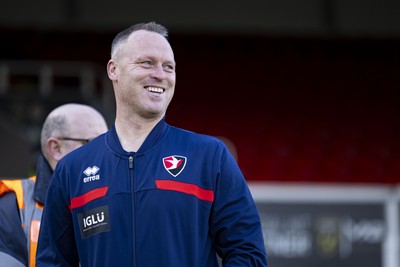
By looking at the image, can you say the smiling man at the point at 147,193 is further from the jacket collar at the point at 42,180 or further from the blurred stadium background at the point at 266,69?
the blurred stadium background at the point at 266,69

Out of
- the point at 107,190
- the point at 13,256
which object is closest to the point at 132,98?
the point at 107,190

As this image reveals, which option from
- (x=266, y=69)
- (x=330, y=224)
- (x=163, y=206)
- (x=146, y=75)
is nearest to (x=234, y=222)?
(x=163, y=206)

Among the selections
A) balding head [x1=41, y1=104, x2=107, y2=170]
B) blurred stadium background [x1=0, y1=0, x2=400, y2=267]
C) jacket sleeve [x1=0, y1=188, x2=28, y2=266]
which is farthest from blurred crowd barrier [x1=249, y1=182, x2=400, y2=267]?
jacket sleeve [x1=0, y1=188, x2=28, y2=266]

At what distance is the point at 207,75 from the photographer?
12500mm

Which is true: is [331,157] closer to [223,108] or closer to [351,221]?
[223,108]

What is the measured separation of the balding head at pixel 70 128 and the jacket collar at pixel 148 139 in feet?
2.29

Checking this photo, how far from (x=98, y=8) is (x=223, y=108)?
2.39 meters

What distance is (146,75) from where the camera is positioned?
7.10ft

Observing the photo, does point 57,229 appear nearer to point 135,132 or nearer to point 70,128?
point 135,132

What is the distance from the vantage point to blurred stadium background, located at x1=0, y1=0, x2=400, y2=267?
1113 centimetres

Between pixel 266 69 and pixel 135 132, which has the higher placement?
pixel 266 69

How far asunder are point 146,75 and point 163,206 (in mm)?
368

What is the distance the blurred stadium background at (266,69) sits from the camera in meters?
11.1

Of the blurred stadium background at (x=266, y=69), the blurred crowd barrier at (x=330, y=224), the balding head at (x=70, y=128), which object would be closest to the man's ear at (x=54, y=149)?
the balding head at (x=70, y=128)
